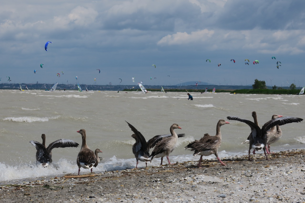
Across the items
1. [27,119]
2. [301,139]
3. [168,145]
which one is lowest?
[301,139]

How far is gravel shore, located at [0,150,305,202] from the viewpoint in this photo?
8680 mm

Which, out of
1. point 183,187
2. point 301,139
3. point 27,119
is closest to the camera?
point 183,187

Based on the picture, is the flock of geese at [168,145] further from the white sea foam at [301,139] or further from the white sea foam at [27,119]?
the white sea foam at [27,119]

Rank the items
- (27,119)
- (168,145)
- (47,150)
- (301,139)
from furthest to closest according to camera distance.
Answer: (27,119)
(301,139)
(47,150)
(168,145)

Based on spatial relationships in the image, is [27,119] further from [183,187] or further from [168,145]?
[183,187]

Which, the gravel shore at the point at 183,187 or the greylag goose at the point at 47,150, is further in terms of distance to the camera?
the greylag goose at the point at 47,150

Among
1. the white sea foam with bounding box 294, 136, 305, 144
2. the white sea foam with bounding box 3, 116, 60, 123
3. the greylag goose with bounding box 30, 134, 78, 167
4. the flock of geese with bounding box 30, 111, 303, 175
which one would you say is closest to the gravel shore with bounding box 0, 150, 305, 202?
the flock of geese with bounding box 30, 111, 303, 175

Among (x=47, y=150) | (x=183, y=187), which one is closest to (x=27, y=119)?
(x=47, y=150)

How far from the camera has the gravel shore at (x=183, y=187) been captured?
868 cm

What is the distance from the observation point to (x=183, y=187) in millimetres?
9570

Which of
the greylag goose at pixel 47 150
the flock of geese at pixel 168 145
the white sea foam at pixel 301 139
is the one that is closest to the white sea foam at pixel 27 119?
the greylag goose at pixel 47 150

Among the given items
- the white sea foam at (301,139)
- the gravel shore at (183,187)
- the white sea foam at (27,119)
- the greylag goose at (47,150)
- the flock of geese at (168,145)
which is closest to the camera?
the gravel shore at (183,187)

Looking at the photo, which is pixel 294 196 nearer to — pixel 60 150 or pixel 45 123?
pixel 60 150

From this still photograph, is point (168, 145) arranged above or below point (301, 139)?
above
